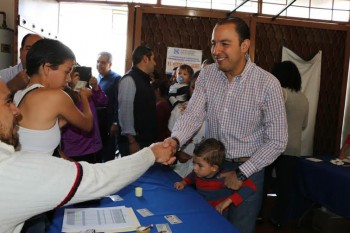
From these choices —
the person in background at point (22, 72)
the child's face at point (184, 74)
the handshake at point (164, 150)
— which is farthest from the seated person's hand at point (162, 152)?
the child's face at point (184, 74)

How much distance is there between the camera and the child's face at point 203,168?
6.64 feet

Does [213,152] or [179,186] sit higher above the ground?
[213,152]

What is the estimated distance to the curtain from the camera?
17.1ft

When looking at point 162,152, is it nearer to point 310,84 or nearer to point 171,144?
point 171,144

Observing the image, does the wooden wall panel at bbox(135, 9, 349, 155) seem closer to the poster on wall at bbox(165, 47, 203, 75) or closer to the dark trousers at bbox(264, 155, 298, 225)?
the poster on wall at bbox(165, 47, 203, 75)

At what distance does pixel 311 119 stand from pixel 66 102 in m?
4.42

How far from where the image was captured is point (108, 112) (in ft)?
14.4

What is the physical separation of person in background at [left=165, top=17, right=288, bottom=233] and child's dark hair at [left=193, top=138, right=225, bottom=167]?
0.04 m

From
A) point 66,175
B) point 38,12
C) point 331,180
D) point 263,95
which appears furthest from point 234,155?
point 38,12

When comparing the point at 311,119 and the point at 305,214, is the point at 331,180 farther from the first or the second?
the point at 311,119

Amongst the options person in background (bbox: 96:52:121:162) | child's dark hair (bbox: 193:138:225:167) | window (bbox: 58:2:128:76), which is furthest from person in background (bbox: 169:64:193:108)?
window (bbox: 58:2:128:76)

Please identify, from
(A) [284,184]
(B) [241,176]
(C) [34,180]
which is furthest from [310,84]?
(C) [34,180]

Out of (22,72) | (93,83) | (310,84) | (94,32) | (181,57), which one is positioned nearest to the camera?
(22,72)

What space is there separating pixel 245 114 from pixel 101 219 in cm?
90
